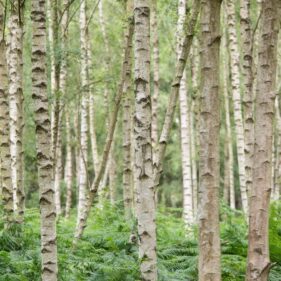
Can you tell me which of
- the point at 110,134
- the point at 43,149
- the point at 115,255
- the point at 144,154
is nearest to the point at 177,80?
the point at 110,134

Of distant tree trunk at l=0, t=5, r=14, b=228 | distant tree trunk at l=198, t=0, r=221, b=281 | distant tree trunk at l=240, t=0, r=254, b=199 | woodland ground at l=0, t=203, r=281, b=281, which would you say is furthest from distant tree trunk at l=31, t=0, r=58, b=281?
distant tree trunk at l=240, t=0, r=254, b=199

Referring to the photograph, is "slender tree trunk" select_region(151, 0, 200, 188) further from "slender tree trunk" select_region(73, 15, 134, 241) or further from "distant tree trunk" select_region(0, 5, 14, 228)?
"distant tree trunk" select_region(0, 5, 14, 228)

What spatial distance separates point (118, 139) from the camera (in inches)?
1152

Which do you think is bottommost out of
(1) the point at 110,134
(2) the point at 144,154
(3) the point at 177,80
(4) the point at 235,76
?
(2) the point at 144,154

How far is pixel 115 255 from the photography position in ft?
24.9

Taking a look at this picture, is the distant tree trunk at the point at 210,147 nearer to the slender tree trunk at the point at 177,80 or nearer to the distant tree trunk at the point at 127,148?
the slender tree trunk at the point at 177,80

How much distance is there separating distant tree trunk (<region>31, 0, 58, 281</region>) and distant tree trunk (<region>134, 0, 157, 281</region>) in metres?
0.81

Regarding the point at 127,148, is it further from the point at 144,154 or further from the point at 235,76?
the point at 144,154

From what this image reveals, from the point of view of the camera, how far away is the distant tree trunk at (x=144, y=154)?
17.1ft

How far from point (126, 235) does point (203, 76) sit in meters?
4.27

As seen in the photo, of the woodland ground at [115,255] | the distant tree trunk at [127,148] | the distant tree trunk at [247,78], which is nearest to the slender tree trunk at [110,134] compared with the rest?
the woodland ground at [115,255]

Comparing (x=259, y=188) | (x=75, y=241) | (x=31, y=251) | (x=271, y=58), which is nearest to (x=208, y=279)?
(x=259, y=188)

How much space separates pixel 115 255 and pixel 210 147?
3.33 m

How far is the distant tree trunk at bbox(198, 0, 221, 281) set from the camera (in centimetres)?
473
